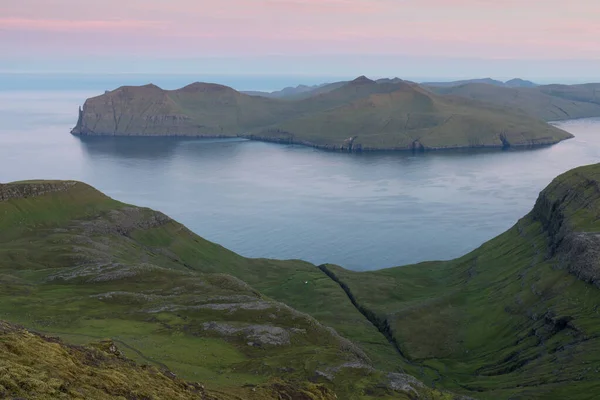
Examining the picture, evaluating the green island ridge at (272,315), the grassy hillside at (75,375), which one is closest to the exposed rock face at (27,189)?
the green island ridge at (272,315)

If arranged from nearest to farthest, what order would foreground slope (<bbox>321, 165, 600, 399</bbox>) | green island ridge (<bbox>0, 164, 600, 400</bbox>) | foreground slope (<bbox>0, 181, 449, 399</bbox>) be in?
green island ridge (<bbox>0, 164, 600, 400</bbox>)
foreground slope (<bbox>0, 181, 449, 399</bbox>)
foreground slope (<bbox>321, 165, 600, 399</bbox>)

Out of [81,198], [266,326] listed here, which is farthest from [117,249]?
[266,326]

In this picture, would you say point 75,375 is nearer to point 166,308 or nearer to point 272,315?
point 166,308

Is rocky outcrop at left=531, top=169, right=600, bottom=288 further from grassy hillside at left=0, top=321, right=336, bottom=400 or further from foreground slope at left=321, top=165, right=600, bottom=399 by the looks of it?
grassy hillside at left=0, top=321, right=336, bottom=400

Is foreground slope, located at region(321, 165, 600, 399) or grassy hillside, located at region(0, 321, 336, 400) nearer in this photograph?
grassy hillside, located at region(0, 321, 336, 400)

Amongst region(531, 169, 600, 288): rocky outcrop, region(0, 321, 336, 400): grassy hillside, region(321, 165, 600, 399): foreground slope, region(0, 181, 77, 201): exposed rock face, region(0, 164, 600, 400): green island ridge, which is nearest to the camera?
region(0, 321, 336, 400): grassy hillside

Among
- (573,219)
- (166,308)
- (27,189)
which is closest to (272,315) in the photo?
(166,308)

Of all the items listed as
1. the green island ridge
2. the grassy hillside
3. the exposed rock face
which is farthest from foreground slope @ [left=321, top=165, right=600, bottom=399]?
the exposed rock face
